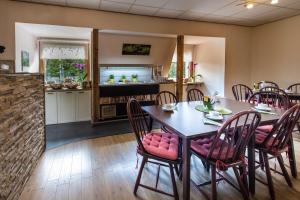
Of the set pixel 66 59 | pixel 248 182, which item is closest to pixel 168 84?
pixel 66 59

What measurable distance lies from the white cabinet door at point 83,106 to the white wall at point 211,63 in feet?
11.6

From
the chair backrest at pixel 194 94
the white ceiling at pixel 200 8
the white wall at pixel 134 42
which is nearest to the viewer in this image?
the chair backrest at pixel 194 94

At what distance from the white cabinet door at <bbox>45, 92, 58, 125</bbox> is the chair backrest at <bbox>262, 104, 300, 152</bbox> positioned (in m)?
4.13

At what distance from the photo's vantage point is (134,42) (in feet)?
16.6

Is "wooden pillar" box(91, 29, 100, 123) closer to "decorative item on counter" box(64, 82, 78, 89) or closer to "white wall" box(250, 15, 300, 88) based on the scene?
"decorative item on counter" box(64, 82, 78, 89)

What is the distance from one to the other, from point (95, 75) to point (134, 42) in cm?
139

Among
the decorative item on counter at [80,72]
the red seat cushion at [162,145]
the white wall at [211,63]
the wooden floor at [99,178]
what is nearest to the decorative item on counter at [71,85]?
the decorative item on counter at [80,72]

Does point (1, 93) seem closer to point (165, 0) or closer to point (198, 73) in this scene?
point (165, 0)

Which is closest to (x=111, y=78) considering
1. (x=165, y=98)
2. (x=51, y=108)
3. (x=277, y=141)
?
(x=51, y=108)

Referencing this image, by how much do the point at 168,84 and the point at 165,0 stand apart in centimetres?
219

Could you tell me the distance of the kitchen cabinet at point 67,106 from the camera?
4.48m

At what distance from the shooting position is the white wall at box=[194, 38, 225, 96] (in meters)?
5.55

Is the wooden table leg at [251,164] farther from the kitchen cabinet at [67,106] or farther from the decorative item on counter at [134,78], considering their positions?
the decorative item on counter at [134,78]

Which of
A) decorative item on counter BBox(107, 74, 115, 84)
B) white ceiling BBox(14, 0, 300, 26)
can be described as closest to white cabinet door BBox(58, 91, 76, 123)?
decorative item on counter BBox(107, 74, 115, 84)
